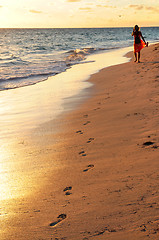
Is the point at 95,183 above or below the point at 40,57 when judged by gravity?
below

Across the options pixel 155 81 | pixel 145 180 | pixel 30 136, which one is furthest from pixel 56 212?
pixel 155 81

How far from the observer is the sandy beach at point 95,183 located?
207 centimetres

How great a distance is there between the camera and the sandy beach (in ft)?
6.78

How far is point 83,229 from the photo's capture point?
2062 mm

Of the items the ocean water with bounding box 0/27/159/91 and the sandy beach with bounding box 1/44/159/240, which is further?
the ocean water with bounding box 0/27/159/91

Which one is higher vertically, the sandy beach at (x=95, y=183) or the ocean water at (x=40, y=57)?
the ocean water at (x=40, y=57)

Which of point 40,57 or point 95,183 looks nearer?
point 95,183

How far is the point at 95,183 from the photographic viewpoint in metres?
2.74

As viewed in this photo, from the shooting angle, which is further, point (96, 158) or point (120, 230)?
point (96, 158)

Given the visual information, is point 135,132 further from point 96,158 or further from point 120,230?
point 120,230

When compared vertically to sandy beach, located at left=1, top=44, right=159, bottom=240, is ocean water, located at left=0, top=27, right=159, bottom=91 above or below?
above

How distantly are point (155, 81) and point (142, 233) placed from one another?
5906mm

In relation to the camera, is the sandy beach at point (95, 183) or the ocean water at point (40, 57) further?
the ocean water at point (40, 57)

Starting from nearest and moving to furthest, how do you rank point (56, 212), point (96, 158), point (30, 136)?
point (56, 212) → point (96, 158) → point (30, 136)
